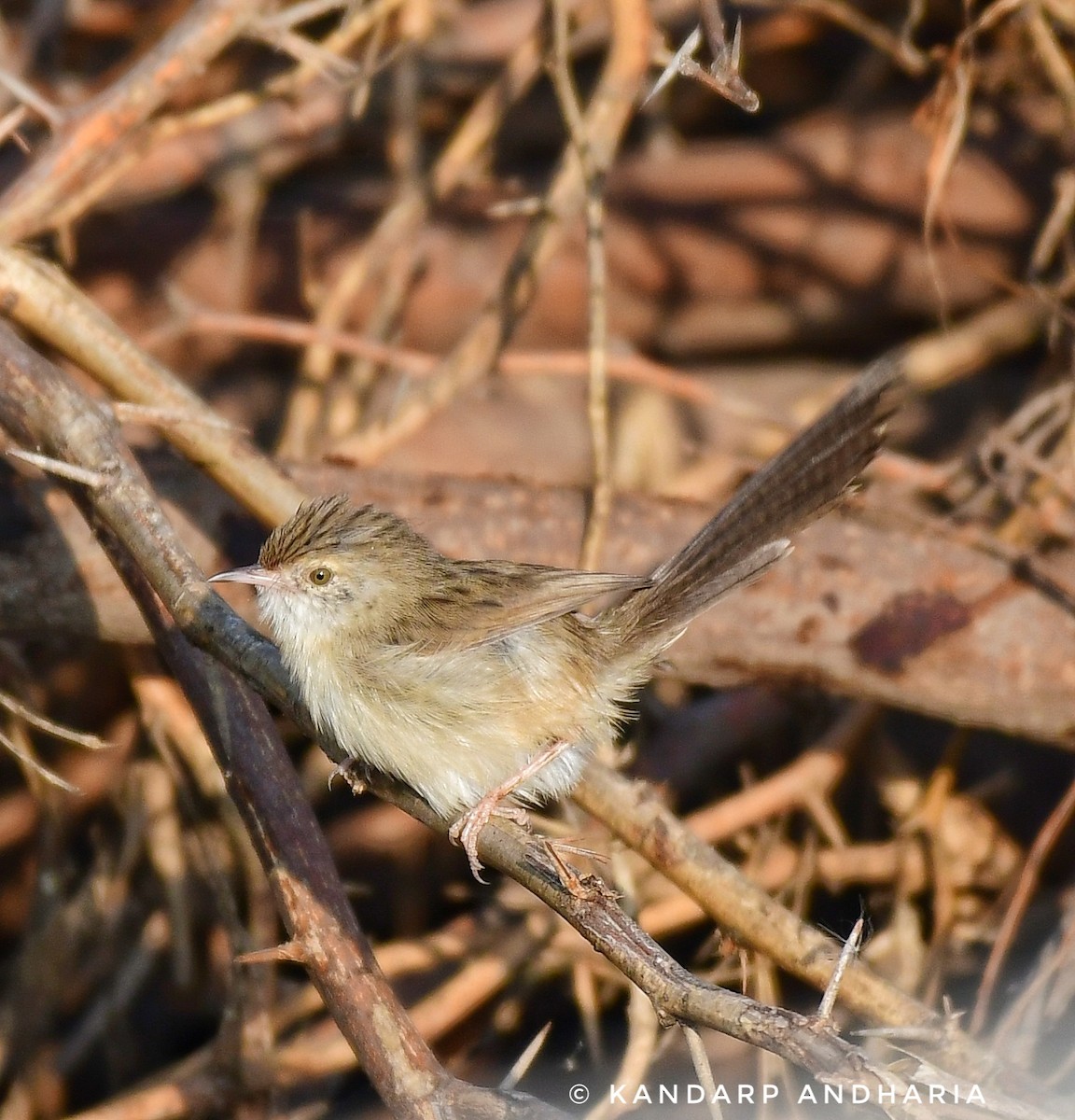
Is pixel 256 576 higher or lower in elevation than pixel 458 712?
higher

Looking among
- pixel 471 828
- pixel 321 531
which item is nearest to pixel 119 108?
pixel 321 531

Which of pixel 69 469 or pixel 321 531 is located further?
pixel 321 531

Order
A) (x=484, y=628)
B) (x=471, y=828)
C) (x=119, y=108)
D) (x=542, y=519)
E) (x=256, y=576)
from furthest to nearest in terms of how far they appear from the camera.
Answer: (x=542, y=519) < (x=119, y=108) < (x=256, y=576) < (x=484, y=628) < (x=471, y=828)

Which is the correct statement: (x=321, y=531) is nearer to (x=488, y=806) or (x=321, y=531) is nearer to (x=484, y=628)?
(x=484, y=628)

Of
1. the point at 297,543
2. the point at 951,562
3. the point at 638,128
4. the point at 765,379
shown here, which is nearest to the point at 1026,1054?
the point at 951,562

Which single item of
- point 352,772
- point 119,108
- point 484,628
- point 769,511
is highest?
point 119,108

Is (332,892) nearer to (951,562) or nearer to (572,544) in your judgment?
(572,544)

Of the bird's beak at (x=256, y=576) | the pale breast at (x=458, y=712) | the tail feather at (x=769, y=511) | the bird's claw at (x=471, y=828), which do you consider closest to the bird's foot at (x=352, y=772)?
the pale breast at (x=458, y=712)

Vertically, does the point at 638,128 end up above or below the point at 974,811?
above
